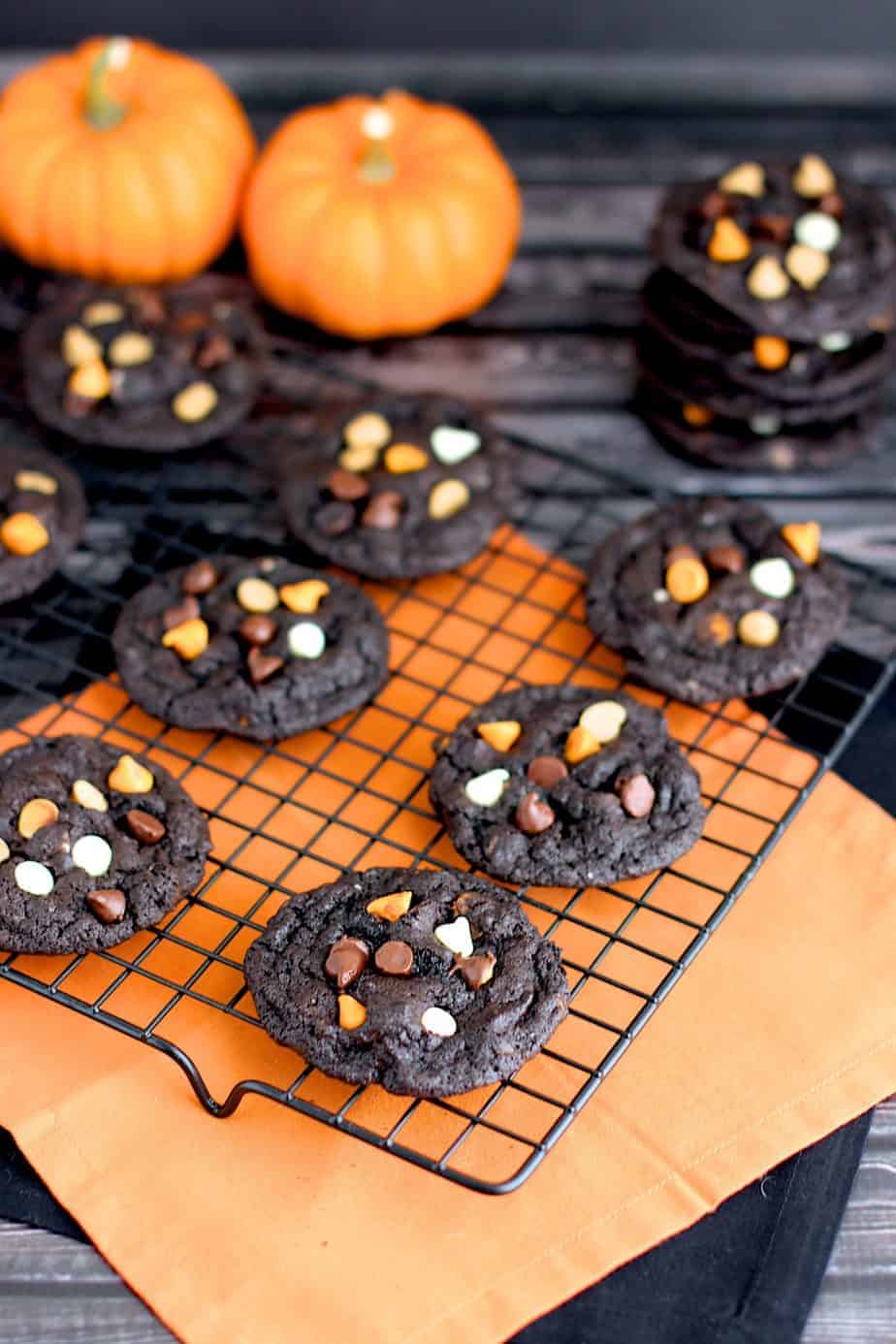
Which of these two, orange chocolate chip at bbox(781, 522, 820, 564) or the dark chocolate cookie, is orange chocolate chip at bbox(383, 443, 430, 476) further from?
orange chocolate chip at bbox(781, 522, 820, 564)

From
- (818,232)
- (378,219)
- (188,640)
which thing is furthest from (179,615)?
(818,232)

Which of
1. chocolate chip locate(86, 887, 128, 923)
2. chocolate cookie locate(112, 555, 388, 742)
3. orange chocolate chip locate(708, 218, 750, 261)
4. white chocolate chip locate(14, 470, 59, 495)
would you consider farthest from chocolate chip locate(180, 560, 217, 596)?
orange chocolate chip locate(708, 218, 750, 261)

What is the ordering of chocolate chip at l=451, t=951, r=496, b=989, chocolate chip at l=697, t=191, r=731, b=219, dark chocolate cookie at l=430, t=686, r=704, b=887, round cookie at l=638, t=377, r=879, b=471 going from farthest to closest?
round cookie at l=638, t=377, r=879, b=471 < chocolate chip at l=697, t=191, r=731, b=219 < dark chocolate cookie at l=430, t=686, r=704, b=887 < chocolate chip at l=451, t=951, r=496, b=989

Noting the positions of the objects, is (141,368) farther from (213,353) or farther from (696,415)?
(696,415)

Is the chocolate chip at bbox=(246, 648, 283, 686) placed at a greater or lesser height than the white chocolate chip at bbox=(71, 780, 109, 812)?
greater

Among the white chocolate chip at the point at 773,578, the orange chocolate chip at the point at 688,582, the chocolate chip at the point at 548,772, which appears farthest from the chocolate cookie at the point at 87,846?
the white chocolate chip at the point at 773,578

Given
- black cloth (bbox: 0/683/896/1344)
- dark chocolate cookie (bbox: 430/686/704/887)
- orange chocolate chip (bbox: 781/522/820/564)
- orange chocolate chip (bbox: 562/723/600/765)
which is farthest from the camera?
orange chocolate chip (bbox: 781/522/820/564)
